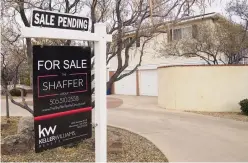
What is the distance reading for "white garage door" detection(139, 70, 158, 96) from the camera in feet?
80.0

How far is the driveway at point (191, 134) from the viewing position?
6.94 metres

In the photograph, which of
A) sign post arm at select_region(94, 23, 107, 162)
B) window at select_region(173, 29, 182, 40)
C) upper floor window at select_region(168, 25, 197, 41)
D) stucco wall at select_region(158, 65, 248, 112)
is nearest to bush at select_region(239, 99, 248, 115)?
stucco wall at select_region(158, 65, 248, 112)

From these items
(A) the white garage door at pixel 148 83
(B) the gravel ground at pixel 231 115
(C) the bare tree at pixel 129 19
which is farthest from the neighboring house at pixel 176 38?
(C) the bare tree at pixel 129 19

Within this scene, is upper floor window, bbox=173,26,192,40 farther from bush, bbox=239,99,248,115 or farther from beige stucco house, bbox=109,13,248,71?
bush, bbox=239,99,248,115

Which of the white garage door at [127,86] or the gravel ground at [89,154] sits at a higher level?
the white garage door at [127,86]

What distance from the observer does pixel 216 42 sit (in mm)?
17516

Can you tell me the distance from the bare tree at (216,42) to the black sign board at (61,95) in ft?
46.5

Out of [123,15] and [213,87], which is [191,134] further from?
[213,87]

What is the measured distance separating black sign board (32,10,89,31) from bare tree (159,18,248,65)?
1413cm

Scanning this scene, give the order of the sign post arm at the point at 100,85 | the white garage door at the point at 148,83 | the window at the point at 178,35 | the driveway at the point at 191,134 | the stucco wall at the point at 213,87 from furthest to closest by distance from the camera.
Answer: the white garage door at the point at 148,83, the window at the point at 178,35, the stucco wall at the point at 213,87, the driveway at the point at 191,134, the sign post arm at the point at 100,85

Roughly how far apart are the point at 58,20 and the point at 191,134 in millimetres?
6479

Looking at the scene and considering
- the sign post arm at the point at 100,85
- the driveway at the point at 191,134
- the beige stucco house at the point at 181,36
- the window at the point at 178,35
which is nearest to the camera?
the sign post arm at the point at 100,85

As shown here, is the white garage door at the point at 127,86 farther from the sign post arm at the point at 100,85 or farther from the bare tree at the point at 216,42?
the sign post arm at the point at 100,85

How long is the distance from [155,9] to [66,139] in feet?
16.6
